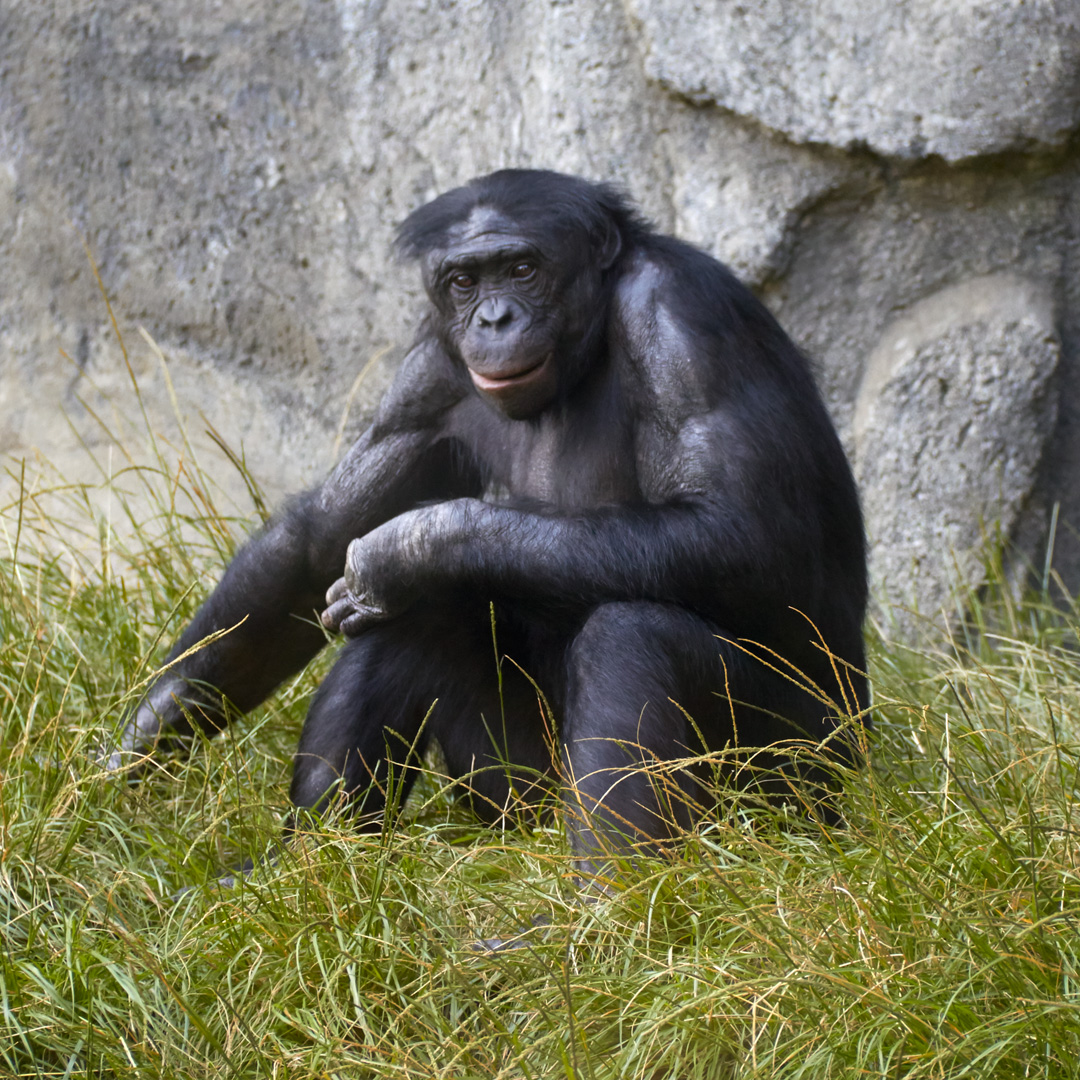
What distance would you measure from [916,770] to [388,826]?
60.9 inches

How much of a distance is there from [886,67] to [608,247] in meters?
1.85

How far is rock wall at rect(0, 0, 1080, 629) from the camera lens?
481 cm

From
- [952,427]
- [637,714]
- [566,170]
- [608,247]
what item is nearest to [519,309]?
[608,247]

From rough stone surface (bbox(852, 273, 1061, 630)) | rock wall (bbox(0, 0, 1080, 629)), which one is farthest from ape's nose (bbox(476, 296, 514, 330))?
A: rough stone surface (bbox(852, 273, 1061, 630))

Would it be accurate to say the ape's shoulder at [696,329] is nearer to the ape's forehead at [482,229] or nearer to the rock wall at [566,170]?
the ape's forehead at [482,229]

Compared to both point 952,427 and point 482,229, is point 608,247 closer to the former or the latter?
point 482,229

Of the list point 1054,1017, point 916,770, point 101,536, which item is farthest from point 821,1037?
point 101,536

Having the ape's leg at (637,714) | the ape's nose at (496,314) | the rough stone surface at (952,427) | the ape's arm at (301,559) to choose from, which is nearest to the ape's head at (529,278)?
the ape's nose at (496,314)

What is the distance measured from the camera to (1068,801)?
265cm

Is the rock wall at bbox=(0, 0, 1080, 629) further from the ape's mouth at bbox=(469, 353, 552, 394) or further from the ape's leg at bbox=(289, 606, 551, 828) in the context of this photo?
the ape's leg at bbox=(289, 606, 551, 828)

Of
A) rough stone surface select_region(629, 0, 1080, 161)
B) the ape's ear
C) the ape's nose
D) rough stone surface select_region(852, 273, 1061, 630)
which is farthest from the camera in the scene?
rough stone surface select_region(852, 273, 1061, 630)

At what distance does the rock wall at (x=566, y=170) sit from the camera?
15.8 feet

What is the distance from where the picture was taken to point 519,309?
3.43 meters

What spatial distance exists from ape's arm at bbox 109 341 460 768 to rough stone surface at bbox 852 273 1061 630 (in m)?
2.07
